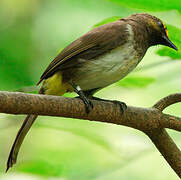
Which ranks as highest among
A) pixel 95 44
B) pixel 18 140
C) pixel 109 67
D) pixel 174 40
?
pixel 174 40

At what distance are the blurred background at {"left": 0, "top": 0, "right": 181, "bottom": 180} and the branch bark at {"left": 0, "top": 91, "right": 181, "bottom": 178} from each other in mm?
309

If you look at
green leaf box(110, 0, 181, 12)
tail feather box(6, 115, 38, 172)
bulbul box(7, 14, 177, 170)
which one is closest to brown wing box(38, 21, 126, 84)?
bulbul box(7, 14, 177, 170)

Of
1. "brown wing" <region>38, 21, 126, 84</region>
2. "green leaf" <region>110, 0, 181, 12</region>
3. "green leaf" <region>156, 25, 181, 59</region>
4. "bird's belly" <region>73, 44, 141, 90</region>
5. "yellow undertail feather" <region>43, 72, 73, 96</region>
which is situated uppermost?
"green leaf" <region>110, 0, 181, 12</region>

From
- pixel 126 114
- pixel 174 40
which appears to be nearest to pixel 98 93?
pixel 126 114

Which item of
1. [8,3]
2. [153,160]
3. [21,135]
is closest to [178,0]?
[21,135]

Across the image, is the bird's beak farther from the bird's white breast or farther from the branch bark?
the branch bark

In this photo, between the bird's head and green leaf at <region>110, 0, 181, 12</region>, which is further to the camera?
the bird's head

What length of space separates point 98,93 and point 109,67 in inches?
35.6

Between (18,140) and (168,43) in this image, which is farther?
(168,43)

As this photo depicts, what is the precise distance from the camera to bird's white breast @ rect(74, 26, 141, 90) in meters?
2.79

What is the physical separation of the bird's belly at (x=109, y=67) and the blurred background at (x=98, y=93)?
0.10 meters

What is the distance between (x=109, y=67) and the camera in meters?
2.80

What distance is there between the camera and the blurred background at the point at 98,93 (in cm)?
275

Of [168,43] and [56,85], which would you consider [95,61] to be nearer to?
[56,85]
